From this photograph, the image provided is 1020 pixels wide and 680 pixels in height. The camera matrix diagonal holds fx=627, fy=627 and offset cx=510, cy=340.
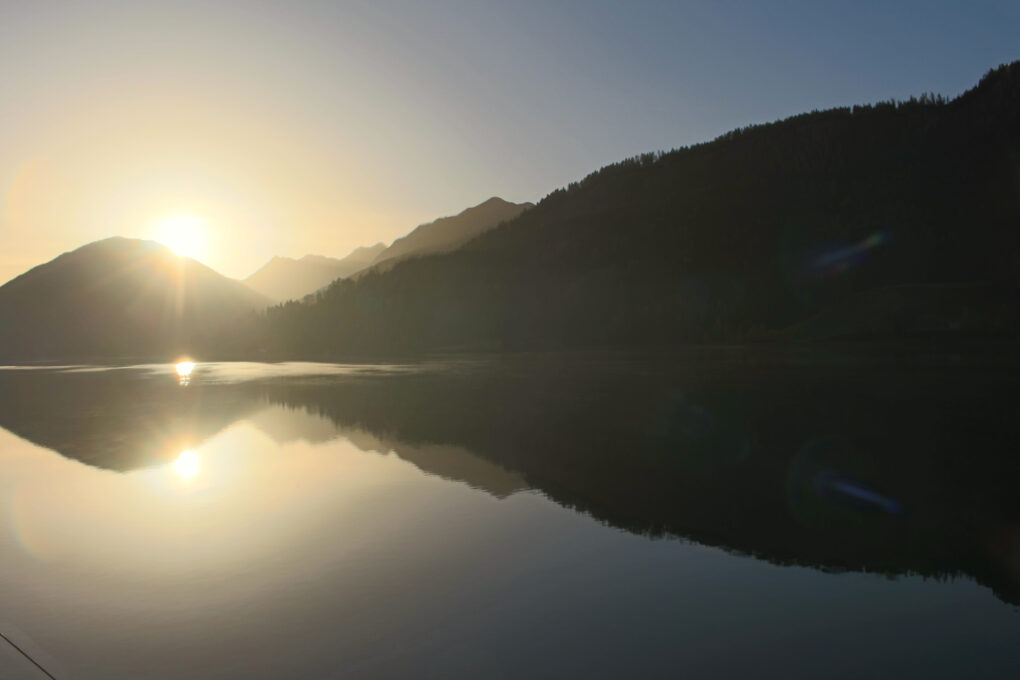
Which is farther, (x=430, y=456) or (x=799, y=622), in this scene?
(x=430, y=456)

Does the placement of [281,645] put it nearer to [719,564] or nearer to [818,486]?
[719,564]

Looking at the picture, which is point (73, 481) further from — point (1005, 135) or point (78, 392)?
point (1005, 135)

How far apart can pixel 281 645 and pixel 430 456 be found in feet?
50.3

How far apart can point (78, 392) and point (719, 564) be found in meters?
61.5

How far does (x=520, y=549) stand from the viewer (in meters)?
14.4

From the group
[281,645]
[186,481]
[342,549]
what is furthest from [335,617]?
[186,481]

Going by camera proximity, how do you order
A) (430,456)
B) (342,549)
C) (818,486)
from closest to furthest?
(342,549), (818,486), (430,456)

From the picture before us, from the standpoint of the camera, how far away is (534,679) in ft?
28.6

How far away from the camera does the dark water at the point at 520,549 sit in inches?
379

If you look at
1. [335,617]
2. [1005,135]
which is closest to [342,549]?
[335,617]

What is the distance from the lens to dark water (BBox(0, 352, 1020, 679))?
9.62 m

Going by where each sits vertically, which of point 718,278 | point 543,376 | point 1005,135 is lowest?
point 543,376

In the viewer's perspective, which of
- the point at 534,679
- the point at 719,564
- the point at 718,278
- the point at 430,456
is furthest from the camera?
the point at 718,278

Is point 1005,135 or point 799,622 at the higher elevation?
point 1005,135
